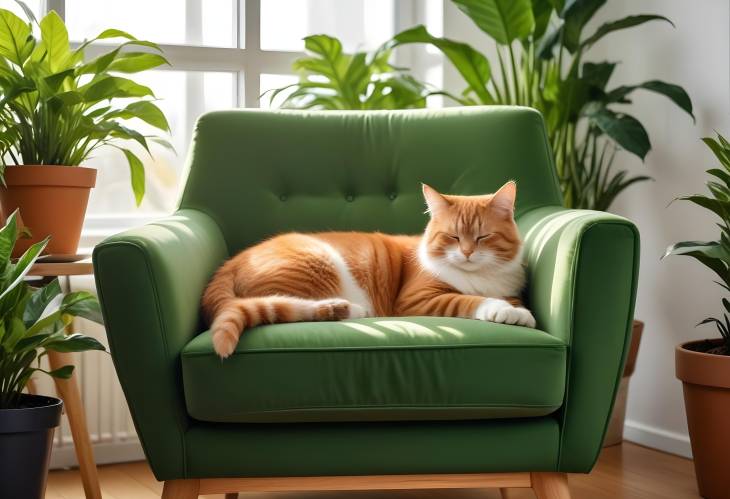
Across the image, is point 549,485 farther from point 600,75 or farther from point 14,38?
point 14,38

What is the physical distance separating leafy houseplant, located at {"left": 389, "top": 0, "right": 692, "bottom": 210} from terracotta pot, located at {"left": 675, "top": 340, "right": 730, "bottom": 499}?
640 millimetres

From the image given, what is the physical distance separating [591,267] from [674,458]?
50.8 inches

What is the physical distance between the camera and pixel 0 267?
6.00 ft

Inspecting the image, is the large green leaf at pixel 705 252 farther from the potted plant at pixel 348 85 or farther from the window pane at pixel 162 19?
the window pane at pixel 162 19

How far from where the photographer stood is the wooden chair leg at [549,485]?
1734 millimetres

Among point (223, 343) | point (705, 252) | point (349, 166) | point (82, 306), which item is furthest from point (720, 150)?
point (82, 306)

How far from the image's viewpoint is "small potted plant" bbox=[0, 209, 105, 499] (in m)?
1.79

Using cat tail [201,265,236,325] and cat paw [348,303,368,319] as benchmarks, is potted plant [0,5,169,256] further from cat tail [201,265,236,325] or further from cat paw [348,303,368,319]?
cat paw [348,303,368,319]

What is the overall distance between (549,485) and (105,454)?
1477 millimetres

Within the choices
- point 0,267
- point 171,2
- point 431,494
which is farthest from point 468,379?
point 171,2

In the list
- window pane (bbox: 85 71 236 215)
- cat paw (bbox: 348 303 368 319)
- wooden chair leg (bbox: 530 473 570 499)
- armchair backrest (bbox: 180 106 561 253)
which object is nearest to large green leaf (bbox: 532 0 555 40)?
armchair backrest (bbox: 180 106 561 253)

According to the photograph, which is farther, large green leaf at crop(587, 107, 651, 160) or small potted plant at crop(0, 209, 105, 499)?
large green leaf at crop(587, 107, 651, 160)

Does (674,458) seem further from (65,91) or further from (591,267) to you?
(65,91)

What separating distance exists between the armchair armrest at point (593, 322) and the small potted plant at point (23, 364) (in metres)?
0.96
